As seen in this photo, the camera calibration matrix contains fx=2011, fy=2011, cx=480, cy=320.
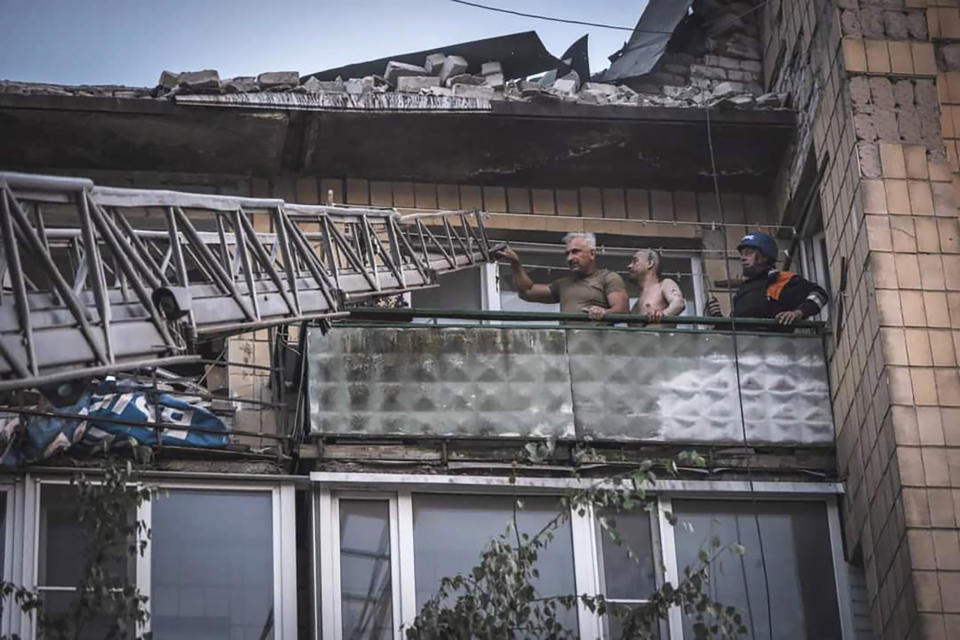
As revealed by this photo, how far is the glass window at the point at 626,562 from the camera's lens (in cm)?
1580

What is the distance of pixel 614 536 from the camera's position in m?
13.4

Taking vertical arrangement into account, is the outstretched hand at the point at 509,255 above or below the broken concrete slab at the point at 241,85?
below

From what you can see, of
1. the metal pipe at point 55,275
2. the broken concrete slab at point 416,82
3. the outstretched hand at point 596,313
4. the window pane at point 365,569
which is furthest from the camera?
the broken concrete slab at point 416,82

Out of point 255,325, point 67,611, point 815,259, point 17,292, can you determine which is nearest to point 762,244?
point 815,259

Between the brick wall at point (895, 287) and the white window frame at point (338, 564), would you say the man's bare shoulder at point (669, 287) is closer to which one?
the brick wall at point (895, 287)

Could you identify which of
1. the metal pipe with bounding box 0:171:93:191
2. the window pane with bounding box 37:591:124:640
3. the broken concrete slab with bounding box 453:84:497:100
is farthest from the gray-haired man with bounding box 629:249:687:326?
the metal pipe with bounding box 0:171:93:191

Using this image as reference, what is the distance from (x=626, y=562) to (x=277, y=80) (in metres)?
5.25

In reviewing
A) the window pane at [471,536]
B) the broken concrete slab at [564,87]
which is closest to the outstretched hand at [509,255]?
the broken concrete slab at [564,87]

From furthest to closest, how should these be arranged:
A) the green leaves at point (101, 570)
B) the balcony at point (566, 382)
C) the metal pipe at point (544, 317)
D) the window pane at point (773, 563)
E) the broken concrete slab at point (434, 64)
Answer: the broken concrete slab at point (434, 64) → the metal pipe at point (544, 317) → the balcony at point (566, 382) → the window pane at point (773, 563) → the green leaves at point (101, 570)

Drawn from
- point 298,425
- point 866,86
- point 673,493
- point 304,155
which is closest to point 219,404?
point 298,425

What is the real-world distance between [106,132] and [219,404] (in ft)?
8.73

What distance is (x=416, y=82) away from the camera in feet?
60.6

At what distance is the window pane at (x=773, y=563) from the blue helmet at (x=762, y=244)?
245cm

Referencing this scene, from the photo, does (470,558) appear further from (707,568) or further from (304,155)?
(304,155)
